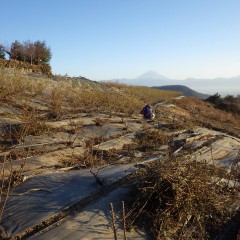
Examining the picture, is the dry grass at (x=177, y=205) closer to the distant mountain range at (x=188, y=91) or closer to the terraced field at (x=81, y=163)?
the terraced field at (x=81, y=163)

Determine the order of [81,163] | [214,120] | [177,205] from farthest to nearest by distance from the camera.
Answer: [214,120], [81,163], [177,205]

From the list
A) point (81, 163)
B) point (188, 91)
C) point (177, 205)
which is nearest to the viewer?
point (177, 205)

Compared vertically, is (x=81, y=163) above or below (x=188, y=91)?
below

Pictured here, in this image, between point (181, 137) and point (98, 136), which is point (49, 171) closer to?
point (98, 136)

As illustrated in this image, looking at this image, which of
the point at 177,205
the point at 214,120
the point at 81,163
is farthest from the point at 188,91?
the point at 177,205

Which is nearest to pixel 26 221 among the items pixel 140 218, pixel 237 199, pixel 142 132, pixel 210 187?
pixel 140 218

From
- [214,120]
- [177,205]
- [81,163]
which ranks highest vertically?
[177,205]

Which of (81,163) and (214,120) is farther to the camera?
(214,120)

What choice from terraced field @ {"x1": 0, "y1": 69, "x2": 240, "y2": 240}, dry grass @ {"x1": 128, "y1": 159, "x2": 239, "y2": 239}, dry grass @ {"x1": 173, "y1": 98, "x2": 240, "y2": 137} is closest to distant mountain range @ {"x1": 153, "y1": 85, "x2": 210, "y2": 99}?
dry grass @ {"x1": 173, "y1": 98, "x2": 240, "y2": 137}

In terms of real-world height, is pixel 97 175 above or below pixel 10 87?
below

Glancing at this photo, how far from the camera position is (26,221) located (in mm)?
3270

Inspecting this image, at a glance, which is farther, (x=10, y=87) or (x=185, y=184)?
(x=10, y=87)

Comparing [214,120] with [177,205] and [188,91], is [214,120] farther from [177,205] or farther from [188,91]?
[188,91]

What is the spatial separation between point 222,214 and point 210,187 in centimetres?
31
